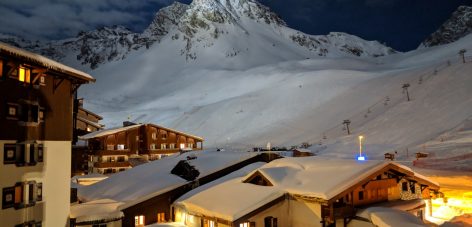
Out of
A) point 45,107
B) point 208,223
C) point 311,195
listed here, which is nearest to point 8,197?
point 45,107

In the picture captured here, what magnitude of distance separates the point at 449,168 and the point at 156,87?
562 ft

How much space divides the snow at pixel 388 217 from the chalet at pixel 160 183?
12.3m

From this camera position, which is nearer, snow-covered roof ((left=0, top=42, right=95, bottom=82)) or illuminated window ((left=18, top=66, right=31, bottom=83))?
snow-covered roof ((left=0, top=42, right=95, bottom=82))

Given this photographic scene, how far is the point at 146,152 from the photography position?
57656 mm

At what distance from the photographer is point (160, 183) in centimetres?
3228

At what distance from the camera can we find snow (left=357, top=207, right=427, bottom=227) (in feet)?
67.3

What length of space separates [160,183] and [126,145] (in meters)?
27.0

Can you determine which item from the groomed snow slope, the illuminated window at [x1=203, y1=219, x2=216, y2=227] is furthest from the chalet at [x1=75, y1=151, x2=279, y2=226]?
the groomed snow slope

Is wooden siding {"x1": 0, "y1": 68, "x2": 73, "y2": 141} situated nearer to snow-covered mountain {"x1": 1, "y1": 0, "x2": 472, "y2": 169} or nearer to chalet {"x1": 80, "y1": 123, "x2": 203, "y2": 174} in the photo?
chalet {"x1": 80, "y1": 123, "x2": 203, "y2": 174}

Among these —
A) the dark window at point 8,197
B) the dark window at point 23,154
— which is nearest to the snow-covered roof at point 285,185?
the dark window at point 23,154

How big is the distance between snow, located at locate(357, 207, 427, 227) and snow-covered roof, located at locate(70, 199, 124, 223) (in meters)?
16.8

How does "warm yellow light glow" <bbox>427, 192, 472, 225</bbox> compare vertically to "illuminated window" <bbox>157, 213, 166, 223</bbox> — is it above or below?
above

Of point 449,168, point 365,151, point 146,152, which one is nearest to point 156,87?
point 146,152

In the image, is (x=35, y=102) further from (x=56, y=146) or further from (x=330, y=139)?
(x=330, y=139)
